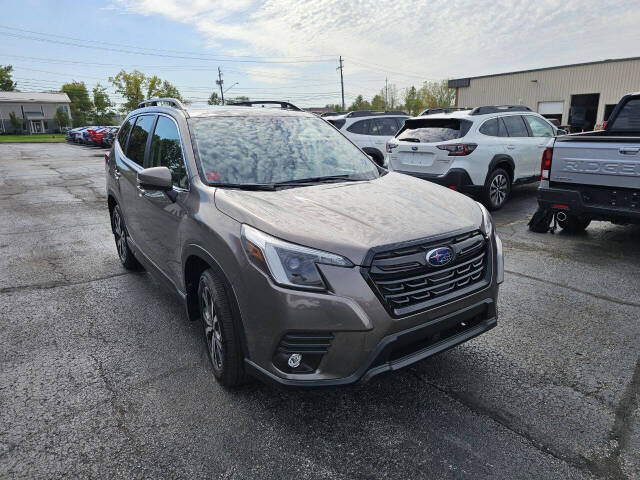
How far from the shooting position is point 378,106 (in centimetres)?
9900

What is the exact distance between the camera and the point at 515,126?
8867mm

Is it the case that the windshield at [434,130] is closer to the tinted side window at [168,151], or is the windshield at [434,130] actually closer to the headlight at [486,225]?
the headlight at [486,225]

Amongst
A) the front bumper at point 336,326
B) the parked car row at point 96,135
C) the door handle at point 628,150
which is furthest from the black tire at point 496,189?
the parked car row at point 96,135

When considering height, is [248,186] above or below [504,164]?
above

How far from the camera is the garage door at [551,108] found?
119ft

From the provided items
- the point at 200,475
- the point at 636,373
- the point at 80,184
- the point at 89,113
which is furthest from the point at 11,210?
the point at 89,113

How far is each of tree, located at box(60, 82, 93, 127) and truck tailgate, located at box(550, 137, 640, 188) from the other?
Answer: 96.4m

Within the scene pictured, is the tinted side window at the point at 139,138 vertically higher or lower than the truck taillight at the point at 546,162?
higher

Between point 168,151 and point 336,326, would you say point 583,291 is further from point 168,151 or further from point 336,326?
point 168,151

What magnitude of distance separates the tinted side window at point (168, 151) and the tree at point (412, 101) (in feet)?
267

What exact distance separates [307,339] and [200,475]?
0.85m

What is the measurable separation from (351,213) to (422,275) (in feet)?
1.85

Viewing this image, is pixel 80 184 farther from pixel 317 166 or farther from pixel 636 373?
pixel 636 373

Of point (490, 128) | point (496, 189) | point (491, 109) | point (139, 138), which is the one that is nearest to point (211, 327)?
point (139, 138)
